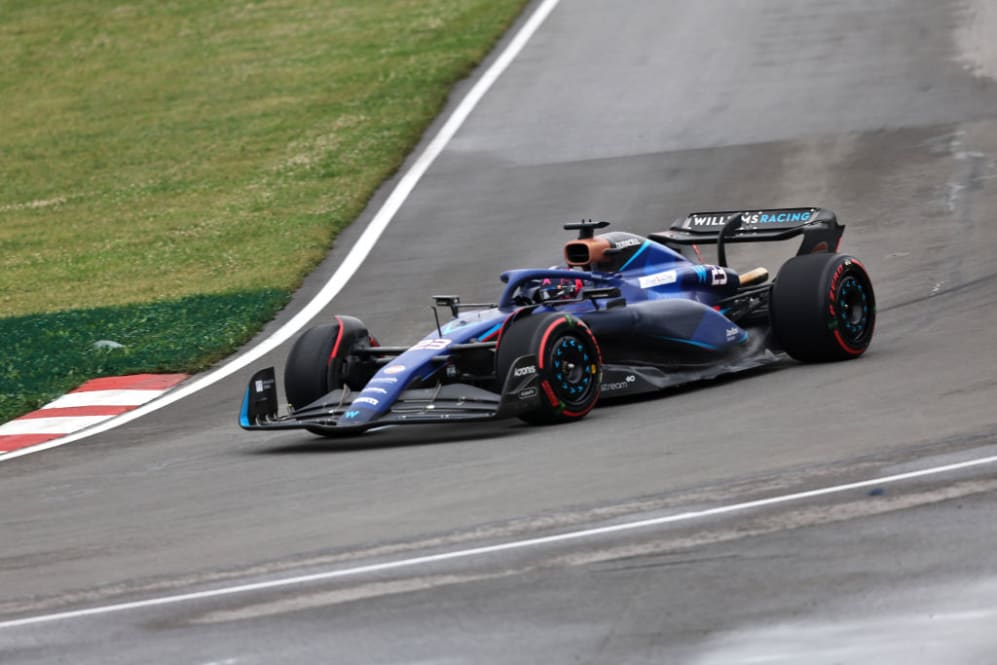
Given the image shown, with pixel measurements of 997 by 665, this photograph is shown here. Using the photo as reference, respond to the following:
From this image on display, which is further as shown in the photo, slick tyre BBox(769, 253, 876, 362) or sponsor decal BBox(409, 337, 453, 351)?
slick tyre BBox(769, 253, 876, 362)

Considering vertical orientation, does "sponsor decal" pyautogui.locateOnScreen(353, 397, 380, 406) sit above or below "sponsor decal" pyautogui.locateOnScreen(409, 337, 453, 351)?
below

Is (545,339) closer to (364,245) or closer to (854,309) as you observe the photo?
(854,309)

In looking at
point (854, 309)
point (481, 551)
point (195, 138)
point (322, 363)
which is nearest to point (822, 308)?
point (854, 309)

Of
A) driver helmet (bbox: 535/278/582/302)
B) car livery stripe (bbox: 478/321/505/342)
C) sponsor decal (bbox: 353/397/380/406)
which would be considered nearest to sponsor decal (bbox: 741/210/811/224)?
driver helmet (bbox: 535/278/582/302)

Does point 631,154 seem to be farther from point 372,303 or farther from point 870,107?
point 372,303

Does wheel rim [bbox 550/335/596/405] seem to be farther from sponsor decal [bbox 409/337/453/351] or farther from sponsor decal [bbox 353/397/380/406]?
sponsor decal [bbox 353/397/380/406]

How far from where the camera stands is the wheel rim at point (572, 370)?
1104 cm

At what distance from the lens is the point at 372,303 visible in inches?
688

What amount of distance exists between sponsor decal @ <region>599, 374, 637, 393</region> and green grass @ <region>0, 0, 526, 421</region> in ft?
17.7

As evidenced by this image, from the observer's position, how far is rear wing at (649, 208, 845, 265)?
1361cm

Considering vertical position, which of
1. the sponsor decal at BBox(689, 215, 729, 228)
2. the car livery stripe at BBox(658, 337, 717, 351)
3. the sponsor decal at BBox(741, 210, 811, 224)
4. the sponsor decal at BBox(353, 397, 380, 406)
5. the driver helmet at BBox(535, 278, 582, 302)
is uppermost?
the sponsor decal at BBox(689, 215, 729, 228)

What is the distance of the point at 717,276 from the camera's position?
12.9 m

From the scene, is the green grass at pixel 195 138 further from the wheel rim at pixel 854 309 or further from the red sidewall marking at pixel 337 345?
the wheel rim at pixel 854 309

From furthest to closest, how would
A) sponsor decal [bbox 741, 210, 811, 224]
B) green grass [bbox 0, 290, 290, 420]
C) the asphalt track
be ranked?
green grass [bbox 0, 290, 290, 420] → sponsor decal [bbox 741, 210, 811, 224] → the asphalt track
